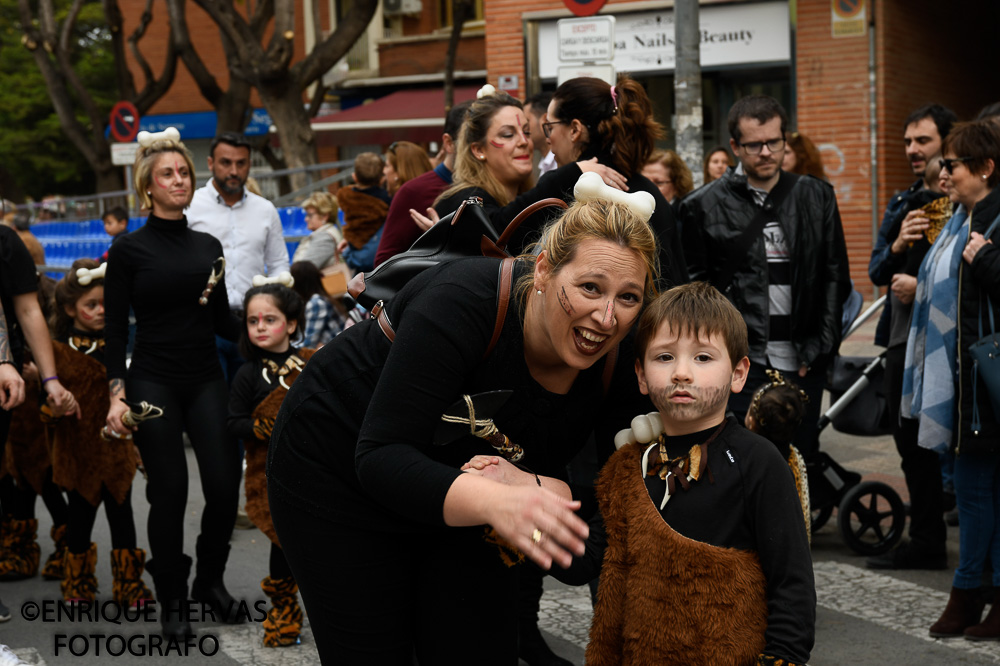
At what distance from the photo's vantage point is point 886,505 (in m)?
6.96

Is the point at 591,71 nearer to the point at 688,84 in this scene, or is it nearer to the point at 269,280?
the point at 688,84

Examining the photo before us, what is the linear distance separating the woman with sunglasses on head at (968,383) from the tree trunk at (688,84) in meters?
4.08

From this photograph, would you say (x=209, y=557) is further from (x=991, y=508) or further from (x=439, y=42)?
(x=439, y=42)

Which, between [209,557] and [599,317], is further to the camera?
[209,557]

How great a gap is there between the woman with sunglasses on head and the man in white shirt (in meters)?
3.76

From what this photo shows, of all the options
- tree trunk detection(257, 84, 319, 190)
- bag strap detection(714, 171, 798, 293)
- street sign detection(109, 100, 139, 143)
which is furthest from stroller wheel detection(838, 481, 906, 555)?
tree trunk detection(257, 84, 319, 190)

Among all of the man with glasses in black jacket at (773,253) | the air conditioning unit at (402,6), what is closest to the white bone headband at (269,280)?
the man with glasses in black jacket at (773,253)

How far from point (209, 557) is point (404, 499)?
3200mm

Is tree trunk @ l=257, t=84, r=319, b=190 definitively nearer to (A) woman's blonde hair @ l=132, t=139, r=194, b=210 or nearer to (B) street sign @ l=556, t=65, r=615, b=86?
(B) street sign @ l=556, t=65, r=615, b=86

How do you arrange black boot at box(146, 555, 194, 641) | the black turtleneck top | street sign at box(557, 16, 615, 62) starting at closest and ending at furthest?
black boot at box(146, 555, 194, 641) → the black turtleneck top → street sign at box(557, 16, 615, 62)

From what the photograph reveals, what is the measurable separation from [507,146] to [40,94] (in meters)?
37.2

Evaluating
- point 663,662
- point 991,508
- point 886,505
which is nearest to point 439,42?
point 886,505

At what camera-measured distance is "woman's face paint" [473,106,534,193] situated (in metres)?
4.72

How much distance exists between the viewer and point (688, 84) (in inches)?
348
